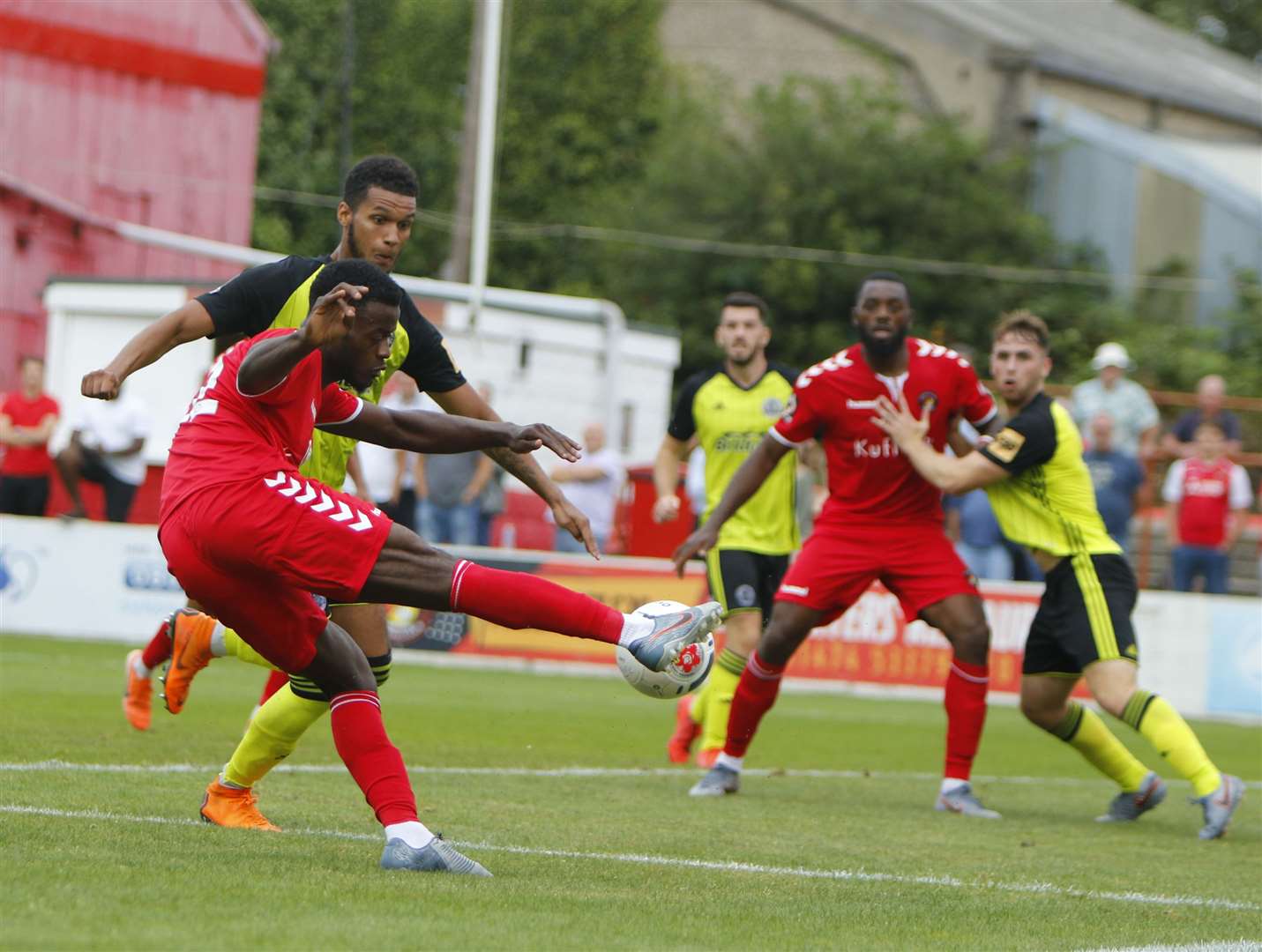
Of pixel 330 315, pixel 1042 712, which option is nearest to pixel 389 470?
pixel 1042 712

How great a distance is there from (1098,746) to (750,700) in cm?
158

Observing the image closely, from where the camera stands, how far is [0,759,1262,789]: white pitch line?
8094 mm

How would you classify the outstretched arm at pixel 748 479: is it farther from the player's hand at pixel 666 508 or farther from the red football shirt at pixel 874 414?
the player's hand at pixel 666 508

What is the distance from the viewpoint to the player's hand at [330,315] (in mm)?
5438

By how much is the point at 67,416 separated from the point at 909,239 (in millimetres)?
22201

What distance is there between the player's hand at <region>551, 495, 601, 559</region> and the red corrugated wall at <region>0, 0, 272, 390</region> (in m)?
21.4

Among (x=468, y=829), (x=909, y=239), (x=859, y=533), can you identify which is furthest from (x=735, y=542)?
(x=909, y=239)

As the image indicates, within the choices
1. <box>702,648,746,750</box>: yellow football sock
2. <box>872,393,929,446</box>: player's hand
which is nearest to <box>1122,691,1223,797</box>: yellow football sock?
<box>872,393,929,446</box>: player's hand

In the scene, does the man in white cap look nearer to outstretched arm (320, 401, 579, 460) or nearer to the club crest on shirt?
the club crest on shirt

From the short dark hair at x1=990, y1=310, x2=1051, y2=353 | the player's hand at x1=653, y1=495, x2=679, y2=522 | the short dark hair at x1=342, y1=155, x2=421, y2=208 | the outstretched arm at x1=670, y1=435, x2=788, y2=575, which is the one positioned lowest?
the player's hand at x1=653, y1=495, x2=679, y2=522

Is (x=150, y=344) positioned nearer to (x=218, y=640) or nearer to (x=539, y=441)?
(x=539, y=441)

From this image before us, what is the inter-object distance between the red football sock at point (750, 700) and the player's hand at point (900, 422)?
1.22 m

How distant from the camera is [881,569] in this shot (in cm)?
922

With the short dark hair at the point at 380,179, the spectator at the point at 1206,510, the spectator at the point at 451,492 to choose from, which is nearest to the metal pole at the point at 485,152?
the spectator at the point at 451,492
